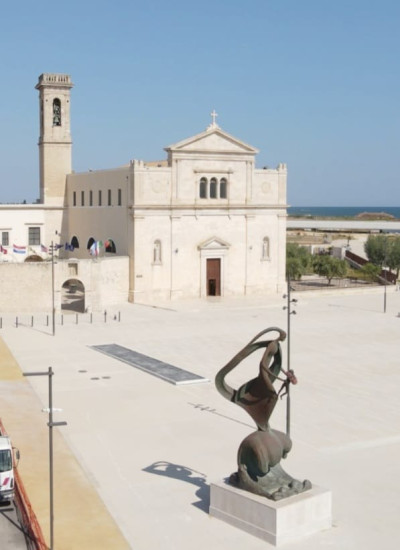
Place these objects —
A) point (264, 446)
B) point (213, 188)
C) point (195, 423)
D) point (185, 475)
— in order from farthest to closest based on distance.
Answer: point (213, 188) < point (195, 423) < point (185, 475) < point (264, 446)

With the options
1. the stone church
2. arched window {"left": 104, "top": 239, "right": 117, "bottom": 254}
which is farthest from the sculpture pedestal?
arched window {"left": 104, "top": 239, "right": 117, "bottom": 254}

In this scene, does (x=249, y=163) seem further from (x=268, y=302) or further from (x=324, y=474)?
(x=324, y=474)

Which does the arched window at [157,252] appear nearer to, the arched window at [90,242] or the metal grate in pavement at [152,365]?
the arched window at [90,242]

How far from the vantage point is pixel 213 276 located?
2066 inches

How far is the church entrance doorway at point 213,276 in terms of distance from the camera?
52312 millimetres

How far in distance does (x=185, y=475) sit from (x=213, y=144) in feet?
113

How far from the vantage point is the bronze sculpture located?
16.5 meters

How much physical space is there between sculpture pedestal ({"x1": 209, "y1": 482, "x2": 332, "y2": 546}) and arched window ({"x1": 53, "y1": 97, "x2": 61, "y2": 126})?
45.5m

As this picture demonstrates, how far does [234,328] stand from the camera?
41562mm

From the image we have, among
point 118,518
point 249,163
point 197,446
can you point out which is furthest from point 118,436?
point 249,163

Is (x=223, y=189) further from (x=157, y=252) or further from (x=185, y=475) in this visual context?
(x=185, y=475)

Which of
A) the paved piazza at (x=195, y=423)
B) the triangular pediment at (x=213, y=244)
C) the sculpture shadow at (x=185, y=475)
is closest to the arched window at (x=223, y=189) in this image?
the triangular pediment at (x=213, y=244)

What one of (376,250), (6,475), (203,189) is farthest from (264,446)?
(376,250)

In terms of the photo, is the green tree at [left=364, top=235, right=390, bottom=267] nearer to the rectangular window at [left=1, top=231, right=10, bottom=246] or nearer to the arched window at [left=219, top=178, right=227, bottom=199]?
the arched window at [left=219, top=178, right=227, bottom=199]
